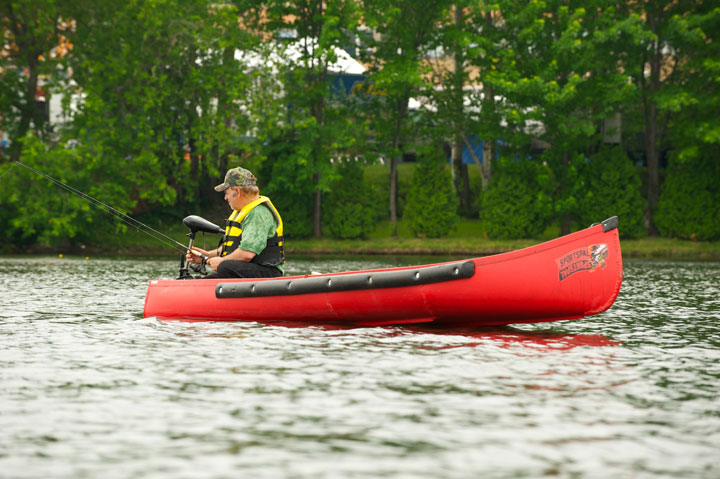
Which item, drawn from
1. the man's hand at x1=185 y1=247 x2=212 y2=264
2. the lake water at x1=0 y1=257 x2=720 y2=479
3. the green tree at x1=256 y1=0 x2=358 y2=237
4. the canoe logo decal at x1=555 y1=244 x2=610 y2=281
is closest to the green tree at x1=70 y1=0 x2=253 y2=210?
the green tree at x1=256 y1=0 x2=358 y2=237

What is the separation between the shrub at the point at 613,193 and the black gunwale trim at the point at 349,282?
79.1 feet

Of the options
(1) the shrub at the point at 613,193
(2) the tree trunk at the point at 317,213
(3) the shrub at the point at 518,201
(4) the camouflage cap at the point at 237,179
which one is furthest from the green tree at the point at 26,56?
(4) the camouflage cap at the point at 237,179

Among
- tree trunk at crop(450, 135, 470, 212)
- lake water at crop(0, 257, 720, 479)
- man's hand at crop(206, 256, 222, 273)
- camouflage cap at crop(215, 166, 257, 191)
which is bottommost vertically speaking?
lake water at crop(0, 257, 720, 479)

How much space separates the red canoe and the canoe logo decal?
1 centimetres

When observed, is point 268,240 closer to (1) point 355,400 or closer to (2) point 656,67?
(1) point 355,400

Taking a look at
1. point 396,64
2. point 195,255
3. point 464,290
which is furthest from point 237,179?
point 396,64

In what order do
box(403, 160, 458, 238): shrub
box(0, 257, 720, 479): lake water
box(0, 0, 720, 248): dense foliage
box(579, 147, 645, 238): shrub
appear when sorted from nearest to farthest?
1. box(0, 257, 720, 479): lake water
2. box(0, 0, 720, 248): dense foliage
3. box(579, 147, 645, 238): shrub
4. box(403, 160, 458, 238): shrub

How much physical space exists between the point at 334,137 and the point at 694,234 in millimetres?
12602

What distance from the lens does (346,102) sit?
1449 inches

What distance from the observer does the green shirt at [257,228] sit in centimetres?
1195

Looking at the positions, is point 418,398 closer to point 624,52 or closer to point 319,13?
point 319,13

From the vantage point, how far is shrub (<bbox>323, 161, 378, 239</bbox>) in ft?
117

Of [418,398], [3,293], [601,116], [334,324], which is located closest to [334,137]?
[601,116]

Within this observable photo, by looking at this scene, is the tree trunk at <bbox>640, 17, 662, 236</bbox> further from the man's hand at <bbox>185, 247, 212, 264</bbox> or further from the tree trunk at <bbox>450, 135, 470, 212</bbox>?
the man's hand at <bbox>185, 247, 212, 264</bbox>
